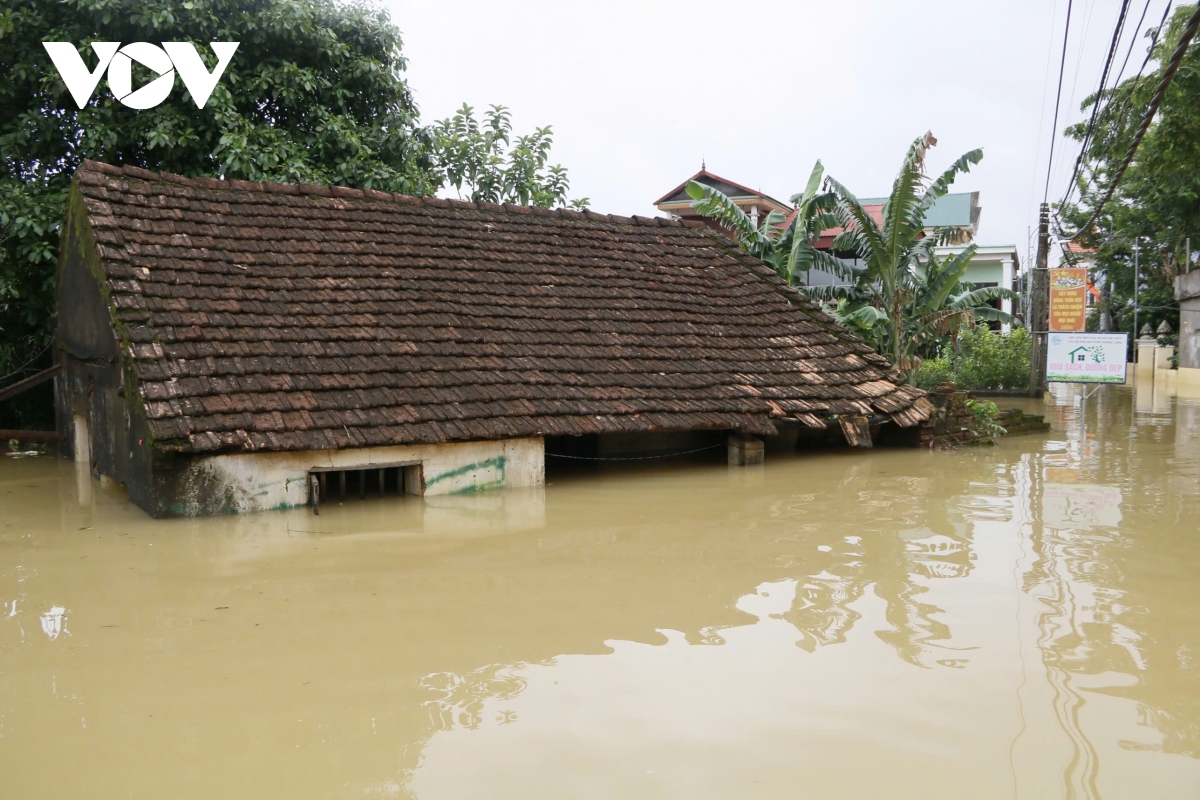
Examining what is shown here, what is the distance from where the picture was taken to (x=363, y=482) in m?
9.69

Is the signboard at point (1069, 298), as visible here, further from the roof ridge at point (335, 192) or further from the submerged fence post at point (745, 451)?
the submerged fence post at point (745, 451)

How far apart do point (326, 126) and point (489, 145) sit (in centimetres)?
381

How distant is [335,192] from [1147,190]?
2642cm

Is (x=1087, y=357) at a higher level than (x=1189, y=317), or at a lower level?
lower

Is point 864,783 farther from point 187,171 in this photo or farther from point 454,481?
point 187,171

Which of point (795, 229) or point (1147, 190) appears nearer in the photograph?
point (795, 229)

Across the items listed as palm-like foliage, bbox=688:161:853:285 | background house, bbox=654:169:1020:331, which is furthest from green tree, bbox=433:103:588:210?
background house, bbox=654:169:1020:331

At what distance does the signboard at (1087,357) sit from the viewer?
1658cm

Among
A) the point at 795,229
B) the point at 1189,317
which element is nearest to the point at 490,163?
the point at 795,229

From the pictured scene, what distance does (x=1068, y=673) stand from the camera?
4.92m

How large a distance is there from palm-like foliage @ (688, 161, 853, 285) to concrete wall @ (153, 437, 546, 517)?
8828 millimetres

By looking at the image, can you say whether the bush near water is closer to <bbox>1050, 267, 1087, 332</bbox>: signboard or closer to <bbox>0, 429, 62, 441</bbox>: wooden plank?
<bbox>1050, 267, 1087, 332</bbox>: signboard

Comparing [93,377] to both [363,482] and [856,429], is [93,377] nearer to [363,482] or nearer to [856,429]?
[363,482]

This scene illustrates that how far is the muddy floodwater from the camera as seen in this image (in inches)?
156
